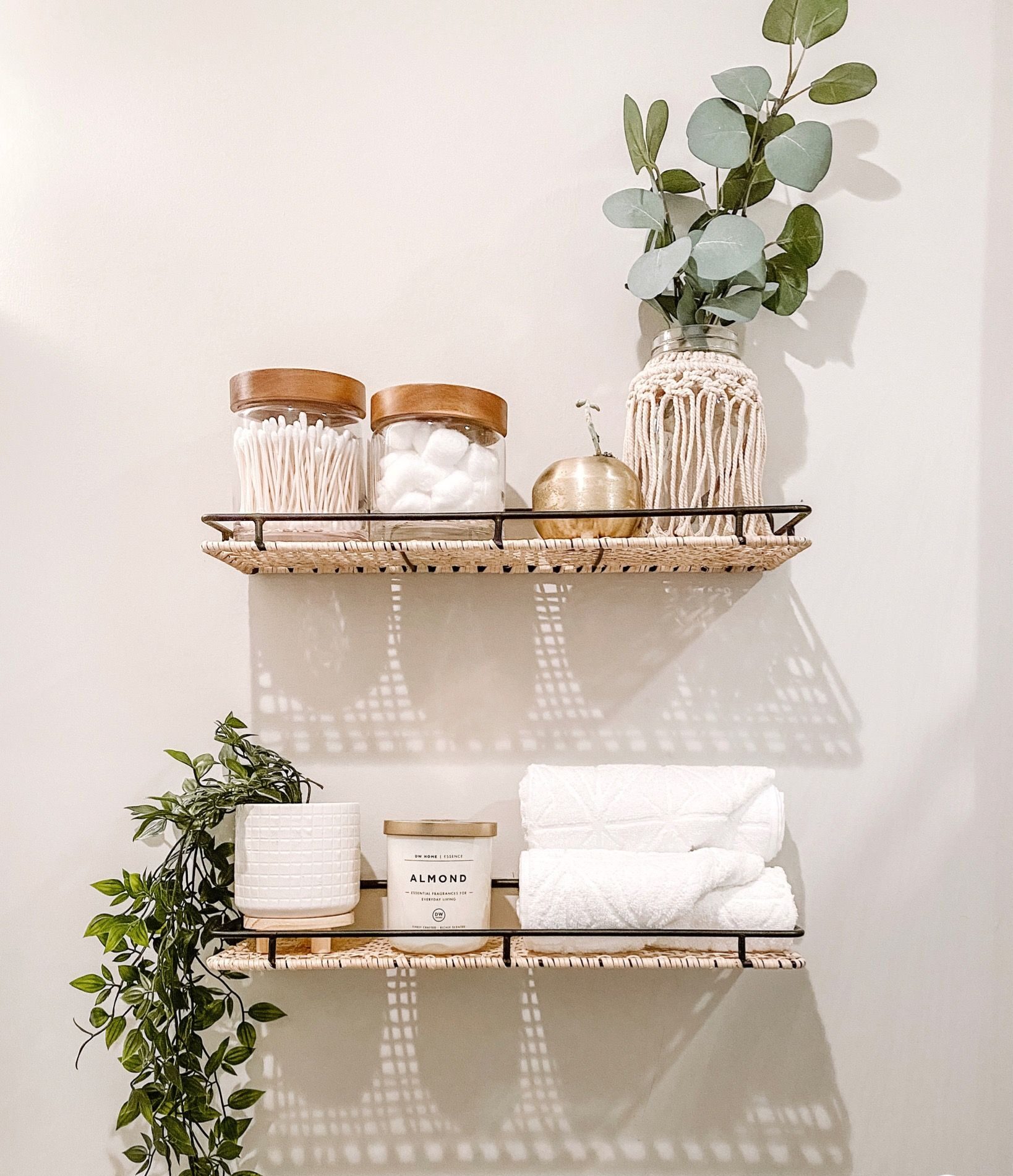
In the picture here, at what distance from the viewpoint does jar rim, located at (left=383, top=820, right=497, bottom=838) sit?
930 millimetres

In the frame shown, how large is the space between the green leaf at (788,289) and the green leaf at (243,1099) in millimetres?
971

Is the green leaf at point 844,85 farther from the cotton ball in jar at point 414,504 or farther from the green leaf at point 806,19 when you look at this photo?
the cotton ball in jar at point 414,504

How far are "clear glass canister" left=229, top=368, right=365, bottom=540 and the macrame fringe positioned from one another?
0.30m

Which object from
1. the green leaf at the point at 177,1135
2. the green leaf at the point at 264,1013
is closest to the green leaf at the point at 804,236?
the green leaf at the point at 264,1013

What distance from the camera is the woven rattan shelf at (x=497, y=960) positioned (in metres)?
0.93

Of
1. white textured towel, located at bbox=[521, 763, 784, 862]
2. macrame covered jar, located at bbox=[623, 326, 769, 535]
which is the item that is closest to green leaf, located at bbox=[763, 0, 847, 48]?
macrame covered jar, located at bbox=[623, 326, 769, 535]

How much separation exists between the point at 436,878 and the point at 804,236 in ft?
2.50

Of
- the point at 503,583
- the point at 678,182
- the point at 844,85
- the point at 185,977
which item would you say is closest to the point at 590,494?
the point at 503,583

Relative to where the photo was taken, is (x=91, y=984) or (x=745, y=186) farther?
(x=745, y=186)

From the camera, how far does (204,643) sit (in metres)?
1.13

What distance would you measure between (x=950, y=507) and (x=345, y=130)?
0.81 metres

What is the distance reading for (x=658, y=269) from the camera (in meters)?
1.01

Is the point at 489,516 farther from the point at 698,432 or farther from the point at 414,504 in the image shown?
the point at 698,432

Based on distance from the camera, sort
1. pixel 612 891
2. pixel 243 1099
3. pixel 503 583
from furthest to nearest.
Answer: pixel 503 583, pixel 243 1099, pixel 612 891
